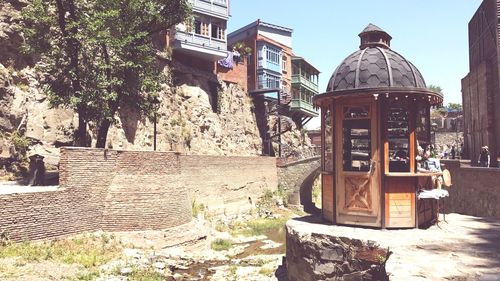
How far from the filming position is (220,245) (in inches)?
831

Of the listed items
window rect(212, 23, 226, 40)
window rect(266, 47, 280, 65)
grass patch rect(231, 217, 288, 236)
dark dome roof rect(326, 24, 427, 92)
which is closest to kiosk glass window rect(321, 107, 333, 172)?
dark dome roof rect(326, 24, 427, 92)

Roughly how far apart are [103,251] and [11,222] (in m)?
3.29

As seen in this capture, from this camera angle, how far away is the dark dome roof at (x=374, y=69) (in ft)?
32.6

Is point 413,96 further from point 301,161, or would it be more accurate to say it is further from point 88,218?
point 301,161

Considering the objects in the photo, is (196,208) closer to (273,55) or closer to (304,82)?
(273,55)

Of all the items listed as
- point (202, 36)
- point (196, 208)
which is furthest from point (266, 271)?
point (202, 36)

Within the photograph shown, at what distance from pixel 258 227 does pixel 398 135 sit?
18.7 meters

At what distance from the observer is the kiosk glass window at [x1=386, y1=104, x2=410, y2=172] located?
10422mm

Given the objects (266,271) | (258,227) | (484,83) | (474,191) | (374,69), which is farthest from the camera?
(258,227)

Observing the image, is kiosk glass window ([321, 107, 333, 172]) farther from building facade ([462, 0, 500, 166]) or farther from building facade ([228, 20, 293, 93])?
building facade ([228, 20, 293, 93])

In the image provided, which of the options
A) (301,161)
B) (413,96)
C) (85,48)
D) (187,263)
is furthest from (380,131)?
(301,161)

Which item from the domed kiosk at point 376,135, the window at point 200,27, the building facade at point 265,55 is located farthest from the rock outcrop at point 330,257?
the building facade at point 265,55

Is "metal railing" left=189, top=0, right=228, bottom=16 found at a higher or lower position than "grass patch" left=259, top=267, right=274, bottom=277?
higher

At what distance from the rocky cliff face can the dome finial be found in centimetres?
1556
